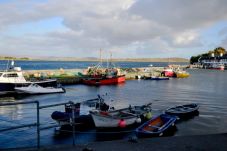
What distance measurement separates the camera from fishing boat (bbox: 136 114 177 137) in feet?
58.0

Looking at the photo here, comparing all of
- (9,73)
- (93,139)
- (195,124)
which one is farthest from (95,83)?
(93,139)

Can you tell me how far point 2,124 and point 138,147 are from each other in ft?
56.6

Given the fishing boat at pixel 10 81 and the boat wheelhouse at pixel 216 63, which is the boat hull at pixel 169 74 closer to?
the fishing boat at pixel 10 81

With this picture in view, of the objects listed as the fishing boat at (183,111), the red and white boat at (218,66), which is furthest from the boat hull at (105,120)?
the red and white boat at (218,66)

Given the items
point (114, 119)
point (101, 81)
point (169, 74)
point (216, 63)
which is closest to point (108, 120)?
point (114, 119)

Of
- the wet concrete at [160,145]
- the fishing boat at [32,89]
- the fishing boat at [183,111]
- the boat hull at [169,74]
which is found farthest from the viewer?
the boat hull at [169,74]

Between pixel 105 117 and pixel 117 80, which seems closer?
pixel 105 117

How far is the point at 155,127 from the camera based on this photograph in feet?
63.3

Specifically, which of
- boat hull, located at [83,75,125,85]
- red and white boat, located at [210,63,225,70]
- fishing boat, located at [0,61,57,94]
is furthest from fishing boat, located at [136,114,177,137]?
red and white boat, located at [210,63,225,70]

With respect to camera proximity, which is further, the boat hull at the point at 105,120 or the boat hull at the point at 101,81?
→ the boat hull at the point at 101,81

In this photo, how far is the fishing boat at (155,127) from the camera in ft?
58.0

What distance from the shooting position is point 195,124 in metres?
25.3

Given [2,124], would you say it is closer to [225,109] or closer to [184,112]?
[184,112]

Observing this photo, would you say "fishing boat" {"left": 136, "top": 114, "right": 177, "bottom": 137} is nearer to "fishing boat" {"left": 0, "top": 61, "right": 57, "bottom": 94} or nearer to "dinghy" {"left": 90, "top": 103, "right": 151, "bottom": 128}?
"dinghy" {"left": 90, "top": 103, "right": 151, "bottom": 128}
